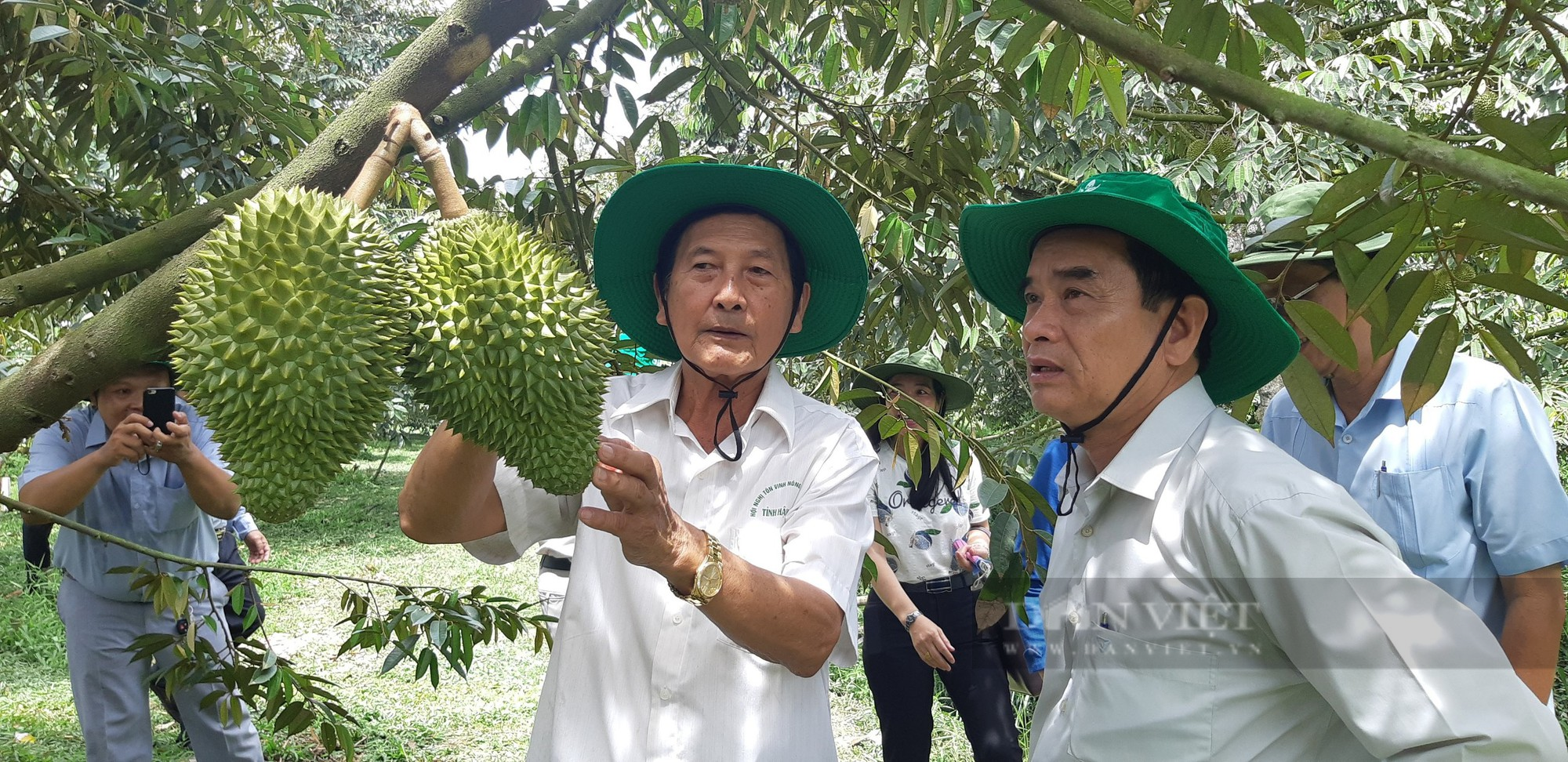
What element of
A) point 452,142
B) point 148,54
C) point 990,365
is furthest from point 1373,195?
point 990,365

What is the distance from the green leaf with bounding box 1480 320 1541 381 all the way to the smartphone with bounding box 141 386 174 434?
2.67 m

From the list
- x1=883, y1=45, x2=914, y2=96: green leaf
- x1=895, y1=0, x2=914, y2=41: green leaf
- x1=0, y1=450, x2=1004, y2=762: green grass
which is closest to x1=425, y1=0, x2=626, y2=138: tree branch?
x1=895, y1=0, x2=914, y2=41: green leaf

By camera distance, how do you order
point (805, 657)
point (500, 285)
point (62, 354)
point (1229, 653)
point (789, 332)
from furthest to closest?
point (789, 332)
point (805, 657)
point (1229, 653)
point (500, 285)
point (62, 354)

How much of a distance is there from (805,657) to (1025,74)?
113 centimetres

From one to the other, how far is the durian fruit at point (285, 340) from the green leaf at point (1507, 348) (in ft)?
3.95

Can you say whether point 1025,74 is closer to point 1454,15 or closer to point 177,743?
point 1454,15

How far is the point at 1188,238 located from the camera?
4.77 feet

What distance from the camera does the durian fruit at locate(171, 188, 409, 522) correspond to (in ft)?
2.84

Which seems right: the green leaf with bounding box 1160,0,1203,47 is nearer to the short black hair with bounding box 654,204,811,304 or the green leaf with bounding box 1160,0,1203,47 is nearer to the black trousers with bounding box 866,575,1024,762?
the short black hair with bounding box 654,204,811,304

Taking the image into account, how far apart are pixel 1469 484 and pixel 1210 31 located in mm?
1234

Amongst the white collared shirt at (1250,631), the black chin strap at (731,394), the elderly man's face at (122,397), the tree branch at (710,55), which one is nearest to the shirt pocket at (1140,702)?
the white collared shirt at (1250,631)

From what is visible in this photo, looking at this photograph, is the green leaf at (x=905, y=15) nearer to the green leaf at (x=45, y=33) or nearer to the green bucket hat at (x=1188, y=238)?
the green bucket hat at (x=1188, y=238)

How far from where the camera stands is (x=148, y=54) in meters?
1.99

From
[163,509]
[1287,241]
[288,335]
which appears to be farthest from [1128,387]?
[163,509]
